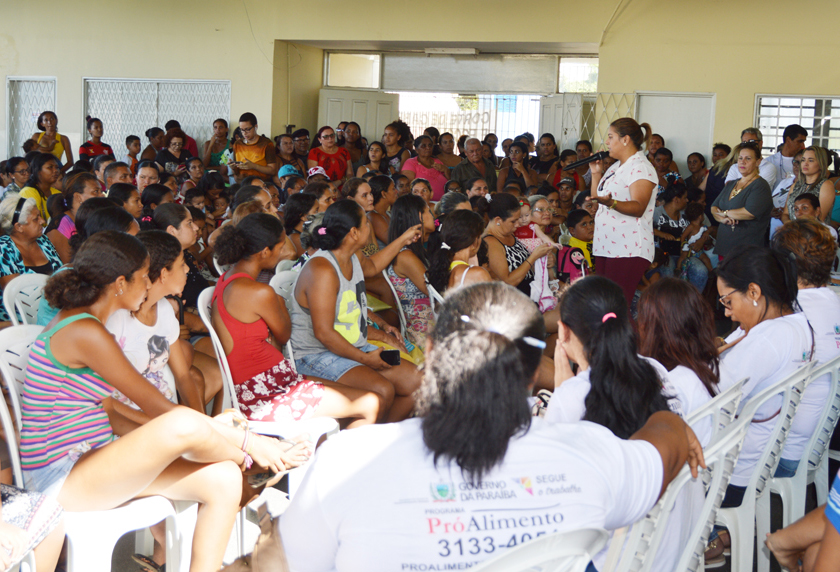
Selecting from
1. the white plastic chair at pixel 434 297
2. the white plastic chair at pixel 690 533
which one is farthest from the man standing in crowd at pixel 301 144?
the white plastic chair at pixel 690 533

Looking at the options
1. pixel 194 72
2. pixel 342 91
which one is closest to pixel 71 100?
pixel 194 72

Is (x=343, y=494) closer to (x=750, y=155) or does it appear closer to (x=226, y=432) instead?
(x=226, y=432)

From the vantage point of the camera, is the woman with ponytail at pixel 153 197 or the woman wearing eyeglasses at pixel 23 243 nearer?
the woman wearing eyeglasses at pixel 23 243

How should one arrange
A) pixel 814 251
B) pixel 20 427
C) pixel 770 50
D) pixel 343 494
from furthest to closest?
pixel 770 50 → pixel 814 251 → pixel 20 427 → pixel 343 494

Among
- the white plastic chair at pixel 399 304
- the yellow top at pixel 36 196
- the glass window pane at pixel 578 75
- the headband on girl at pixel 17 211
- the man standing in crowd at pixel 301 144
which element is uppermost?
the glass window pane at pixel 578 75

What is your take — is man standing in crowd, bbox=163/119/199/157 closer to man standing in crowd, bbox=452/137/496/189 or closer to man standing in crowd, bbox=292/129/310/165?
man standing in crowd, bbox=292/129/310/165

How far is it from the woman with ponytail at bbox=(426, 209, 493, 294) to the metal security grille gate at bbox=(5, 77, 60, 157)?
8.69 meters

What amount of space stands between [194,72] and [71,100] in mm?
1852

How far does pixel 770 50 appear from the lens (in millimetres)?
8172

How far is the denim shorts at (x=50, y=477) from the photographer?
1.77 metres

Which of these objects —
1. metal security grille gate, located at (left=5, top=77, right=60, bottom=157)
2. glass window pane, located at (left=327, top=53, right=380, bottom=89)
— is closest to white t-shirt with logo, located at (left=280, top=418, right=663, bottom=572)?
glass window pane, located at (left=327, top=53, right=380, bottom=89)

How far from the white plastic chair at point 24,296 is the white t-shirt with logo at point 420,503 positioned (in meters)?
2.15

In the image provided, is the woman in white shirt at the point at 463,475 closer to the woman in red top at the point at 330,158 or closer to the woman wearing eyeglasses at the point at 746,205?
the woman wearing eyeglasses at the point at 746,205

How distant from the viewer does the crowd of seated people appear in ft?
3.68
